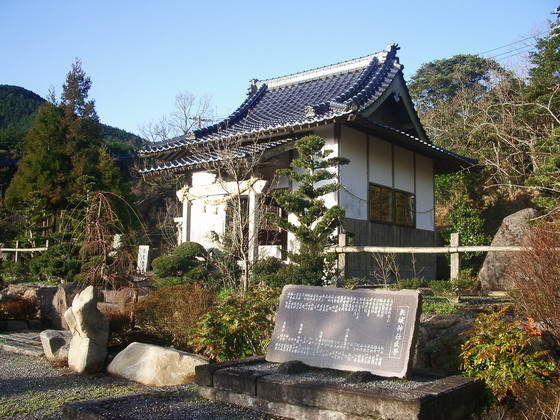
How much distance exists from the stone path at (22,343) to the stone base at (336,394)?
470 centimetres

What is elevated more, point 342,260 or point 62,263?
point 342,260

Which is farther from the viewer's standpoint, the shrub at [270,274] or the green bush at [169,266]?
the green bush at [169,266]

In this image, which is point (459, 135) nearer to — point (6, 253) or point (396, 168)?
point (396, 168)

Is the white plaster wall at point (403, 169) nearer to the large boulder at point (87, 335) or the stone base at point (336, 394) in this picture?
the large boulder at point (87, 335)

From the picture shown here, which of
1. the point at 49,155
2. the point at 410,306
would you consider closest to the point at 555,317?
the point at 410,306

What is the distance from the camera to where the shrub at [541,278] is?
5887mm

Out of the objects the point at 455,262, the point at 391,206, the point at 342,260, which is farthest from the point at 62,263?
the point at 455,262

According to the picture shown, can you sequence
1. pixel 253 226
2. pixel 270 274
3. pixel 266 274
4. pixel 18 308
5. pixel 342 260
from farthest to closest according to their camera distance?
pixel 253 226 < pixel 18 308 < pixel 266 274 < pixel 342 260 < pixel 270 274

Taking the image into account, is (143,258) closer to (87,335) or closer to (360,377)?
(87,335)

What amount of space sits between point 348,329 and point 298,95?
1292 centimetres

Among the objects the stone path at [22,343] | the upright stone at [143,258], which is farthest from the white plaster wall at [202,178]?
the stone path at [22,343]

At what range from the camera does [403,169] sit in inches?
650

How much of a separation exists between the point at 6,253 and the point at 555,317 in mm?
19441

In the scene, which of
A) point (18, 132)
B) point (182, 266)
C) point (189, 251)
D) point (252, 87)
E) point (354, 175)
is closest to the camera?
point (182, 266)
